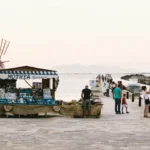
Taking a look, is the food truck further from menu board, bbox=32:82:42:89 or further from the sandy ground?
the sandy ground

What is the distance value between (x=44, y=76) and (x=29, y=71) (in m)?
0.89

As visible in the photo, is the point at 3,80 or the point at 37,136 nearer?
the point at 37,136

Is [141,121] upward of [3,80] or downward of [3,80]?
downward

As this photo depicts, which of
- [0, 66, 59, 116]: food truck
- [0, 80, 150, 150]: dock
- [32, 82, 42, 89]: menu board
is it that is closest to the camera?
[0, 80, 150, 150]: dock

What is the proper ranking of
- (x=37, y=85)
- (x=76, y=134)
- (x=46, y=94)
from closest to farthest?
(x=76, y=134)
(x=46, y=94)
(x=37, y=85)

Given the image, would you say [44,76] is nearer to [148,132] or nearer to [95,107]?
[95,107]

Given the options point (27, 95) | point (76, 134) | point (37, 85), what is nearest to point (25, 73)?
point (27, 95)

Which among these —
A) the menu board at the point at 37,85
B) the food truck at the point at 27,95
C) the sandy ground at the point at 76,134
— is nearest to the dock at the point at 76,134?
the sandy ground at the point at 76,134

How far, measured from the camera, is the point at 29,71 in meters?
22.0

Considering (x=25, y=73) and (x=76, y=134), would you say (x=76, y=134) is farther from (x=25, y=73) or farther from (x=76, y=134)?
(x=25, y=73)

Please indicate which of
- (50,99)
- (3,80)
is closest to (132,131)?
(50,99)

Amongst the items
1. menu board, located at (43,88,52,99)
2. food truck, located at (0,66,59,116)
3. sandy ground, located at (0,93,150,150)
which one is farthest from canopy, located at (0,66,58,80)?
sandy ground, located at (0,93,150,150)

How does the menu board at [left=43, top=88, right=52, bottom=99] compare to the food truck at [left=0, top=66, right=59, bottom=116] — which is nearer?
the food truck at [left=0, top=66, right=59, bottom=116]

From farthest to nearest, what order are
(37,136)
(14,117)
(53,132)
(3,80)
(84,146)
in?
(3,80)
(14,117)
(53,132)
(37,136)
(84,146)
